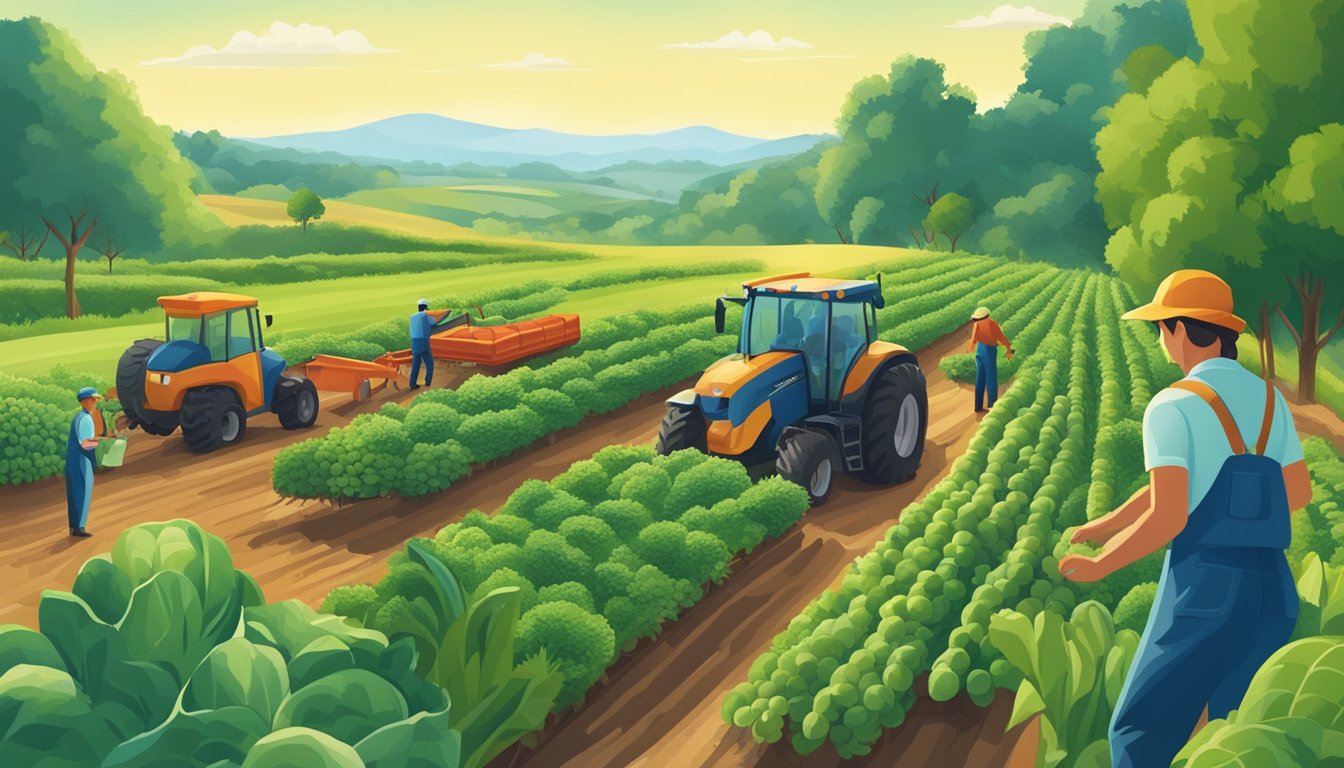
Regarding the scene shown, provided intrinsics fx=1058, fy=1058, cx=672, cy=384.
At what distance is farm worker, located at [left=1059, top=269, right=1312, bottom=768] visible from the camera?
412cm

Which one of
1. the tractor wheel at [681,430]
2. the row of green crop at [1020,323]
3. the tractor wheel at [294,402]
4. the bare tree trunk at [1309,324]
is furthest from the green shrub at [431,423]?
the bare tree trunk at [1309,324]

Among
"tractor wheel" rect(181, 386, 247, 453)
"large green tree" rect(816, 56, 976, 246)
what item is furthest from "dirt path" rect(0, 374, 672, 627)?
"large green tree" rect(816, 56, 976, 246)

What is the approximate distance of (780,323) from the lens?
11.2 m

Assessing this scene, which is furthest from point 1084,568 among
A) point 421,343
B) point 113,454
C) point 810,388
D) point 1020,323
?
point 1020,323

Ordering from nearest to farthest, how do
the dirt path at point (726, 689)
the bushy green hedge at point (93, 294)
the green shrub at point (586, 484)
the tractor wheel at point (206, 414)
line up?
the dirt path at point (726, 689) → the green shrub at point (586, 484) → the tractor wheel at point (206, 414) → the bushy green hedge at point (93, 294)

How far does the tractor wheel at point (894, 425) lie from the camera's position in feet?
36.5

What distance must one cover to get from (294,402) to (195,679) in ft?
38.8

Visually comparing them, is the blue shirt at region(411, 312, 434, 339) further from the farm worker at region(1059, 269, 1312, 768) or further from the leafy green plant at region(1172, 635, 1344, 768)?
the leafy green plant at region(1172, 635, 1344, 768)

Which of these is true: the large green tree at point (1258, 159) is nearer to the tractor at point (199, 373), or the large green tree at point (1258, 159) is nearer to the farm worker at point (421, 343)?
the farm worker at point (421, 343)

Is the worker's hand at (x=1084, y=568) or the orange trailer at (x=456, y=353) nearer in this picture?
the worker's hand at (x=1084, y=568)

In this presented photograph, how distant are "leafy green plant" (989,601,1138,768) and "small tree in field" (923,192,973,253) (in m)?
51.5

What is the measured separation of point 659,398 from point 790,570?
27.1ft

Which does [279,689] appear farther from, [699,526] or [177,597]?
[699,526]

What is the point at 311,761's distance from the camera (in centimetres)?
326
